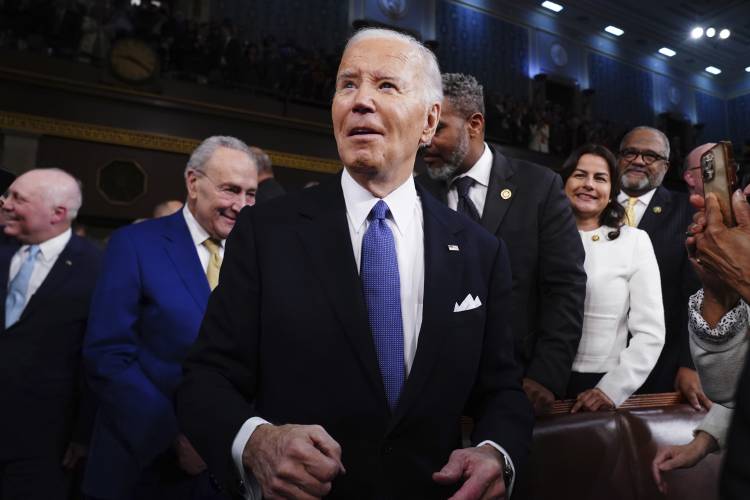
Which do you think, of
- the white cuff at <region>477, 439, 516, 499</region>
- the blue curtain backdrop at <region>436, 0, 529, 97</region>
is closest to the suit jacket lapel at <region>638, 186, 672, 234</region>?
the white cuff at <region>477, 439, 516, 499</region>

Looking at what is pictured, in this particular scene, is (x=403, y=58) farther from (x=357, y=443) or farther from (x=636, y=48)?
(x=636, y=48)

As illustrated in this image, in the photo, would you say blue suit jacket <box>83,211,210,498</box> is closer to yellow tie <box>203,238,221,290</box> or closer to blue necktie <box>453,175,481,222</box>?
yellow tie <box>203,238,221,290</box>

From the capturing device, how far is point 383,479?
3.77 feet

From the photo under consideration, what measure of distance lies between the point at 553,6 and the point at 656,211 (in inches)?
518

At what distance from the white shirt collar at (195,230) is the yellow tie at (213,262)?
20 mm

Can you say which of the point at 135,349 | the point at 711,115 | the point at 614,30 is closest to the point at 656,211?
the point at 135,349

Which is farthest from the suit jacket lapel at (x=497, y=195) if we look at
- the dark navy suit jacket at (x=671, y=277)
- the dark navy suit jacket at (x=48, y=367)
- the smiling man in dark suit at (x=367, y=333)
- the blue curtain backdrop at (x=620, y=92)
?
the blue curtain backdrop at (x=620, y=92)

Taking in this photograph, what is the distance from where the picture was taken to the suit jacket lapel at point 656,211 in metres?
2.71

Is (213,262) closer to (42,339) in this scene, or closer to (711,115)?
(42,339)

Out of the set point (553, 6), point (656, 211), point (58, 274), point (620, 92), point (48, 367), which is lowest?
point (48, 367)

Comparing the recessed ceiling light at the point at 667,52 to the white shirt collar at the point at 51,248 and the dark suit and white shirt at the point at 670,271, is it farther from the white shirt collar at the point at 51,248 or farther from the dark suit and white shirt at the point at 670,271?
the white shirt collar at the point at 51,248

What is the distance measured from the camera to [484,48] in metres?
13.7

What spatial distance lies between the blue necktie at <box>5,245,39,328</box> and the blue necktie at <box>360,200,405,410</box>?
196 cm

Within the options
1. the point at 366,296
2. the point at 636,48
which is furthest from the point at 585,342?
the point at 636,48
